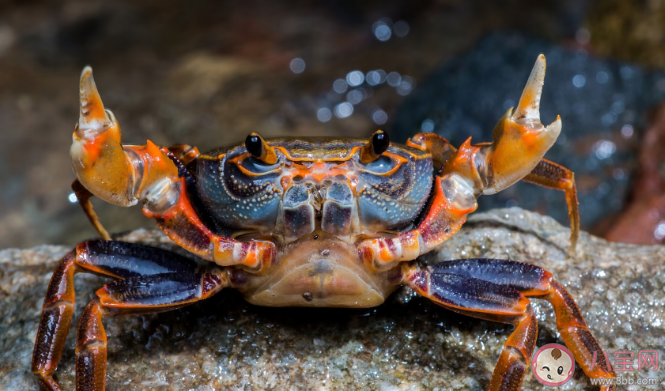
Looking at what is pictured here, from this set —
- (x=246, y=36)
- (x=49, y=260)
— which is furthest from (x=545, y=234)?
(x=246, y=36)

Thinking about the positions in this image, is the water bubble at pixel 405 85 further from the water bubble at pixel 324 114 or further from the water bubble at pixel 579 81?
the water bubble at pixel 579 81

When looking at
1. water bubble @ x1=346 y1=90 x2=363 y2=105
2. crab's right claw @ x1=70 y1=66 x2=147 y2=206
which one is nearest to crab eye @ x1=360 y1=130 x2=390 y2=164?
crab's right claw @ x1=70 y1=66 x2=147 y2=206

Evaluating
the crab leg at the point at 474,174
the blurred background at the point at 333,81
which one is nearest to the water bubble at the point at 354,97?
the blurred background at the point at 333,81

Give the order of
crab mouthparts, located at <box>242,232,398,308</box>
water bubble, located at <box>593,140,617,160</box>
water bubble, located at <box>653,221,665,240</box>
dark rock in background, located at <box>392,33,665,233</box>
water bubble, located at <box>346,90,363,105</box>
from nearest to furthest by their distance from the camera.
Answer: crab mouthparts, located at <box>242,232,398,308</box> < water bubble, located at <box>653,221,665,240</box> < dark rock in background, located at <box>392,33,665,233</box> < water bubble, located at <box>593,140,617,160</box> < water bubble, located at <box>346,90,363,105</box>

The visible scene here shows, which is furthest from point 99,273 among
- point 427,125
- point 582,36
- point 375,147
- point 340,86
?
point 582,36

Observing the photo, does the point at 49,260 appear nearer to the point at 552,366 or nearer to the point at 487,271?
the point at 487,271

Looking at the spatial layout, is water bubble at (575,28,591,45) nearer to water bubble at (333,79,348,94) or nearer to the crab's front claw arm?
water bubble at (333,79,348,94)

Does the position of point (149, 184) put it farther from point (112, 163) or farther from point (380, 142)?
point (380, 142)
